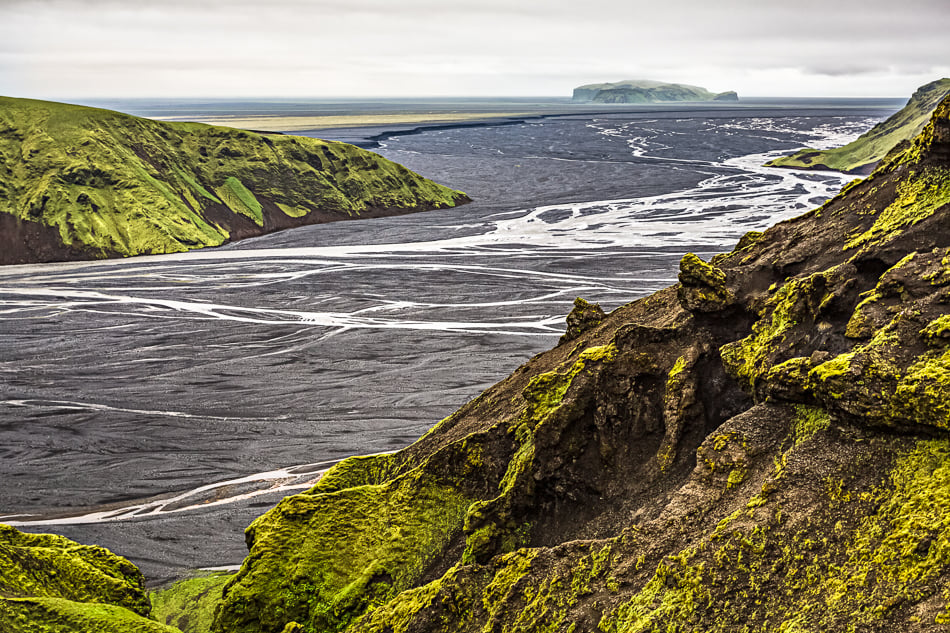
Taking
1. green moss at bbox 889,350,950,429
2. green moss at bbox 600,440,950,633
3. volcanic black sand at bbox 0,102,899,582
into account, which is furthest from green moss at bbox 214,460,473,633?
green moss at bbox 889,350,950,429

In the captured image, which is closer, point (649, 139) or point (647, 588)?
point (647, 588)

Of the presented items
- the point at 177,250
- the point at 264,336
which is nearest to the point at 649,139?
the point at 177,250

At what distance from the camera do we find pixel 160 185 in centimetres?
7506

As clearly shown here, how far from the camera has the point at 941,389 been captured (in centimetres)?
818

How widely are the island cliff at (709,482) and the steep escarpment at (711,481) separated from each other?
0.09 ft

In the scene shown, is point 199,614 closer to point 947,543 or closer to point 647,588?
point 647,588

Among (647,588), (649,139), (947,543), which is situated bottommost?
(647,588)

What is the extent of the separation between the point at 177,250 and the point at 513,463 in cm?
5977

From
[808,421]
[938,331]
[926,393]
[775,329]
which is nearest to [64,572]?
[808,421]

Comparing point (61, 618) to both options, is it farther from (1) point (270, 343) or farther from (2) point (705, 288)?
(1) point (270, 343)

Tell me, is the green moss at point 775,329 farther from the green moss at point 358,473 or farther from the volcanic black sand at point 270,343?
the volcanic black sand at point 270,343

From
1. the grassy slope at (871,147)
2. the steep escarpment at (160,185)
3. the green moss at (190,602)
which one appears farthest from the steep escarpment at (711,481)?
the grassy slope at (871,147)

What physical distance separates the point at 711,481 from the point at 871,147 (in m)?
125

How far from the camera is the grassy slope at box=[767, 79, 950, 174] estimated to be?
110 m
